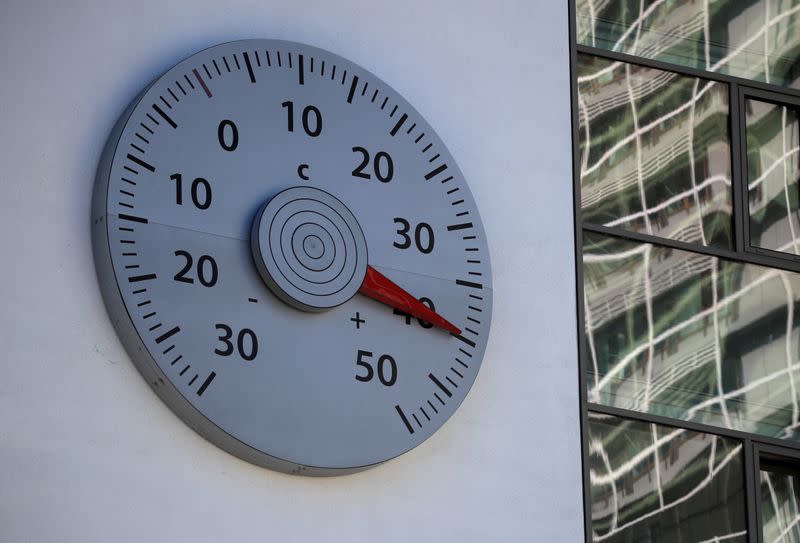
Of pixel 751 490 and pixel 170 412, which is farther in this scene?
pixel 751 490

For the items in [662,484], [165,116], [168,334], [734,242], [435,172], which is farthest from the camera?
[734,242]

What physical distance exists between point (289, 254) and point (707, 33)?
1.50 meters

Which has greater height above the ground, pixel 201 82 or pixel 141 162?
pixel 201 82

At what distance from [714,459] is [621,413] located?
270 millimetres

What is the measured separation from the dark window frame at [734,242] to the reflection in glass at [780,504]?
4 cm

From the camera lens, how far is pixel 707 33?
4.05 m

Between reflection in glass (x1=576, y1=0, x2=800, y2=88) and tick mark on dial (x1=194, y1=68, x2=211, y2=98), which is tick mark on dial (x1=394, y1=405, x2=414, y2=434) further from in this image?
reflection in glass (x1=576, y1=0, x2=800, y2=88)

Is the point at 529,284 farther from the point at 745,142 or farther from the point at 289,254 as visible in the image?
the point at 745,142

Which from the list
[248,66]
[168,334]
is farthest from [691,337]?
[168,334]

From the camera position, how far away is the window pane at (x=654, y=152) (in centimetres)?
379

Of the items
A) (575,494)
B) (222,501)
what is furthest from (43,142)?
(575,494)

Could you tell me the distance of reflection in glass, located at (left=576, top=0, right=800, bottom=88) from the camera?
155 inches

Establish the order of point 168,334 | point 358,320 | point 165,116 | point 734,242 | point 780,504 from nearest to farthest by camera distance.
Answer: point 168,334, point 165,116, point 358,320, point 780,504, point 734,242

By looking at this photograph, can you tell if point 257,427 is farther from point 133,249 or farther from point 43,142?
point 43,142
